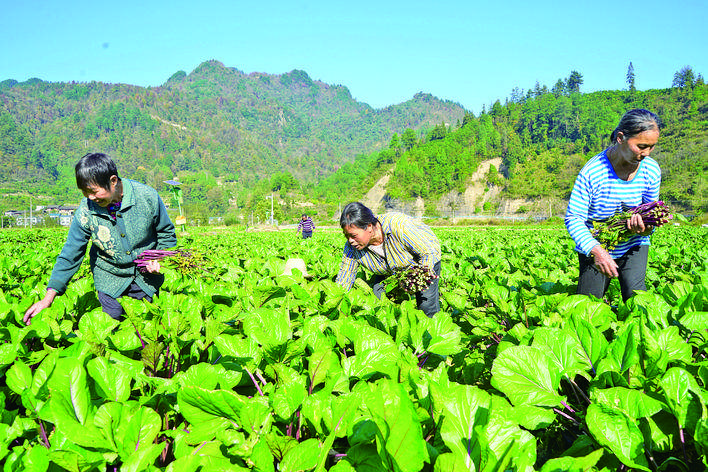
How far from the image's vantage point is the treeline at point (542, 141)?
259ft

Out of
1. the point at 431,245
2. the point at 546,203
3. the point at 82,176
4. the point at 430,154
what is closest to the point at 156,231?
the point at 82,176

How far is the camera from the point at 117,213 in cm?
292

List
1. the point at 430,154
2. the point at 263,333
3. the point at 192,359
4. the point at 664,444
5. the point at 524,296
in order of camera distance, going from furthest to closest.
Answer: the point at 430,154
the point at 524,296
the point at 192,359
the point at 263,333
the point at 664,444

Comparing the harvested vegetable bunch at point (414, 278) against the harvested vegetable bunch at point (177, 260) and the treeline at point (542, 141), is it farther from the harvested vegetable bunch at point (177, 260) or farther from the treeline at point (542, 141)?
the treeline at point (542, 141)

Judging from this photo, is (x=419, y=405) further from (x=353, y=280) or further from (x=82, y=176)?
(x=82, y=176)

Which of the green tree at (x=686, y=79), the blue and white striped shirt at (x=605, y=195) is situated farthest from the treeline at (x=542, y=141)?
the blue and white striped shirt at (x=605, y=195)

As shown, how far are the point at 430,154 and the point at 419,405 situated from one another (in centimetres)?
11286

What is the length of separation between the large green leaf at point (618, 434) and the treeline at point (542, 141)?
78.8 m

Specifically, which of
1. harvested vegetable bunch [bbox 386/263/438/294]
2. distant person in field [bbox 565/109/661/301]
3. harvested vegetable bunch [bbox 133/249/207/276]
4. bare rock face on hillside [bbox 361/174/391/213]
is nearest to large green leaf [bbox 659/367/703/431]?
distant person in field [bbox 565/109/661/301]

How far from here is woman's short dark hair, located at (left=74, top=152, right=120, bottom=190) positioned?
2570 mm

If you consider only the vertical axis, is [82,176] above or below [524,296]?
above

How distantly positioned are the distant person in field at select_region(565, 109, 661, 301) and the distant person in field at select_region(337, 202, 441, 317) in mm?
1130

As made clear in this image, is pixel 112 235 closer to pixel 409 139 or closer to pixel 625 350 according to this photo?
pixel 625 350

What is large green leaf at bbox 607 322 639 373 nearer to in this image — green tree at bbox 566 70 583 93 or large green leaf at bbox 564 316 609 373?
large green leaf at bbox 564 316 609 373
